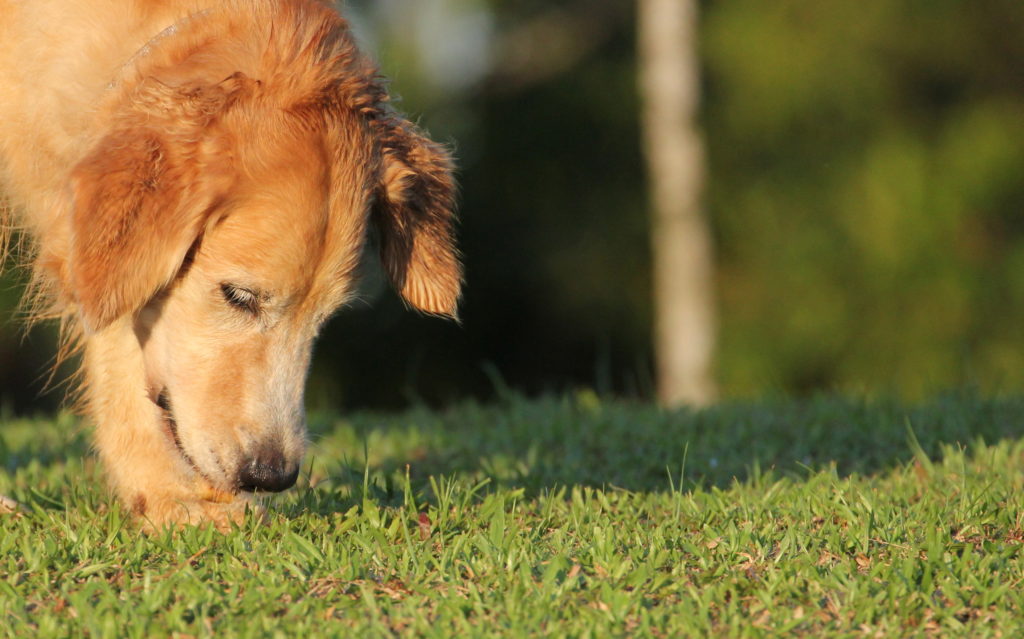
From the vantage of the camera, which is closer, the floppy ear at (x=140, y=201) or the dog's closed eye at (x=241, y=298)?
the floppy ear at (x=140, y=201)

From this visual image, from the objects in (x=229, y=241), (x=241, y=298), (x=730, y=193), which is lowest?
(x=241, y=298)

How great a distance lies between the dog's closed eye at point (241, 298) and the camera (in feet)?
15.1

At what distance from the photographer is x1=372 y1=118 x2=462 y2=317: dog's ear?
5.18 metres

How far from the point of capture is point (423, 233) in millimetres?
5270

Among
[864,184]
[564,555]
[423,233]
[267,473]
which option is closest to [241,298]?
[267,473]

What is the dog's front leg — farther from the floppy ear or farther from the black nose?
the floppy ear

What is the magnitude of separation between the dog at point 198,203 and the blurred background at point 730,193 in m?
12.0

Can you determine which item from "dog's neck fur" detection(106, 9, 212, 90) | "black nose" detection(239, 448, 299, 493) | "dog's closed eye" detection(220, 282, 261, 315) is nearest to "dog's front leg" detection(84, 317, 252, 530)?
"black nose" detection(239, 448, 299, 493)

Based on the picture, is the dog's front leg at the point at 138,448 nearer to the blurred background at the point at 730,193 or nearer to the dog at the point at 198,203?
the dog at the point at 198,203

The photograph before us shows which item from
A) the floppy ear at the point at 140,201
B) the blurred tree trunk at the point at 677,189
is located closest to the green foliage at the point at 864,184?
the blurred tree trunk at the point at 677,189

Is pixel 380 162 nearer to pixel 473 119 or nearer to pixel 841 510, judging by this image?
pixel 841 510

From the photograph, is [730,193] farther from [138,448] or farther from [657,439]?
[138,448]

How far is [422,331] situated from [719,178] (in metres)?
5.53

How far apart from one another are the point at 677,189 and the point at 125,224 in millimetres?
14905
